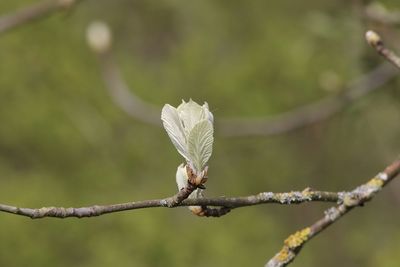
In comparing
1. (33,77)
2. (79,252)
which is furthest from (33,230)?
(33,77)

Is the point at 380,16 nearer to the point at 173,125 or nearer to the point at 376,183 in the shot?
the point at 376,183

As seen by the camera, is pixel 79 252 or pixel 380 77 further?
pixel 79 252

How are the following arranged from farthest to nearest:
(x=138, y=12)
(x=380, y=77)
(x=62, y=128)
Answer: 1. (x=138, y=12)
2. (x=62, y=128)
3. (x=380, y=77)

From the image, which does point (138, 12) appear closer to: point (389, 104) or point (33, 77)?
point (33, 77)

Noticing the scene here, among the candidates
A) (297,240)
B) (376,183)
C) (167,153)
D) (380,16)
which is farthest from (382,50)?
(167,153)

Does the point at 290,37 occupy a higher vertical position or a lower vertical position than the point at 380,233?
higher

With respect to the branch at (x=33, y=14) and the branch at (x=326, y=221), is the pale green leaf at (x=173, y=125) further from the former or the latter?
the branch at (x=33, y=14)

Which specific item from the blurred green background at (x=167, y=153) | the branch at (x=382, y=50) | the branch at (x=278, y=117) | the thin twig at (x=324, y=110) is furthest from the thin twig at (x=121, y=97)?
the branch at (x=382, y=50)
